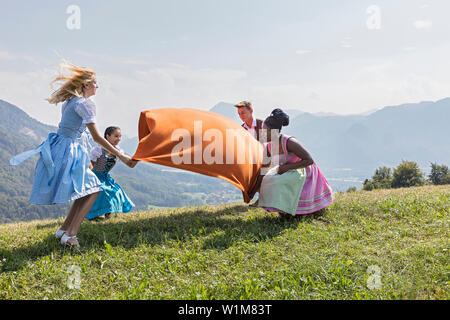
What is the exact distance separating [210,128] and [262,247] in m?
2.50

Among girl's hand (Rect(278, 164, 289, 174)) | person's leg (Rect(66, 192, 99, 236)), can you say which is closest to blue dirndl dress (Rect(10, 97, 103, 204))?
person's leg (Rect(66, 192, 99, 236))

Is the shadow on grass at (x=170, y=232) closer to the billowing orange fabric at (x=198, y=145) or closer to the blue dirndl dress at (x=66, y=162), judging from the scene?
the billowing orange fabric at (x=198, y=145)

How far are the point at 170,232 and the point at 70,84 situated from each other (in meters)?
3.32

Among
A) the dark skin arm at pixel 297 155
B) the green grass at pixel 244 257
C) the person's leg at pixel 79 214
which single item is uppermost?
the dark skin arm at pixel 297 155

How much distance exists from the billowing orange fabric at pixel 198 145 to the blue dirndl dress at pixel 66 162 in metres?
0.99

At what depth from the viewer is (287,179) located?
23.7ft

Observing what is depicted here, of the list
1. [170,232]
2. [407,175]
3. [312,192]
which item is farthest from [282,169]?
[407,175]

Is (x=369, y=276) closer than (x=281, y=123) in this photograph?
Yes

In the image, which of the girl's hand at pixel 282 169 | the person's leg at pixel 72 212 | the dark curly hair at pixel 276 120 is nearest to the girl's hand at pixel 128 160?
the person's leg at pixel 72 212

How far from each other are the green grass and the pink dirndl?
0.28 meters

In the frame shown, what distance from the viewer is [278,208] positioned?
707 cm

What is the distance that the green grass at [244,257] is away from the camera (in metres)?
4.49
